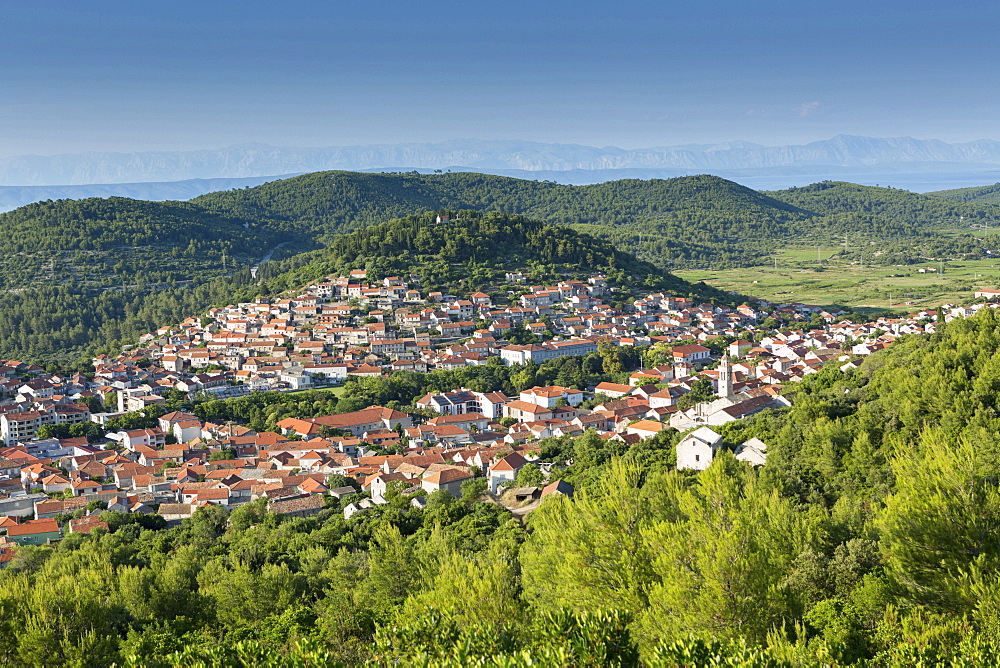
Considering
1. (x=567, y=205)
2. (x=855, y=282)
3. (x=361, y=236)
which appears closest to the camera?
(x=361, y=236)

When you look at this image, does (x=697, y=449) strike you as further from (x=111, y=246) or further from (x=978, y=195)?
(x=978, y=195)

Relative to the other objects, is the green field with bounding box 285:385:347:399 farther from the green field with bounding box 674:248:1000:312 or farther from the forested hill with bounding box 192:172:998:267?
the forested hill with bounding box 192:172:998:267

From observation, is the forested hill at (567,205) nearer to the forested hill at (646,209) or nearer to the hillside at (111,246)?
the forested hill at (646,209)

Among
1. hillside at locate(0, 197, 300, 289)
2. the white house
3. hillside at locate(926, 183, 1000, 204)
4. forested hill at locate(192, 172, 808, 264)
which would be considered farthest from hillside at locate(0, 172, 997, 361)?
the white house

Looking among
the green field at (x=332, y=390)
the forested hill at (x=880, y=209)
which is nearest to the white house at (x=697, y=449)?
the green field at (x=332, y=390)

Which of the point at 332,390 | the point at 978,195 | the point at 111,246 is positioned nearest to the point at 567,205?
the point at 111,246
